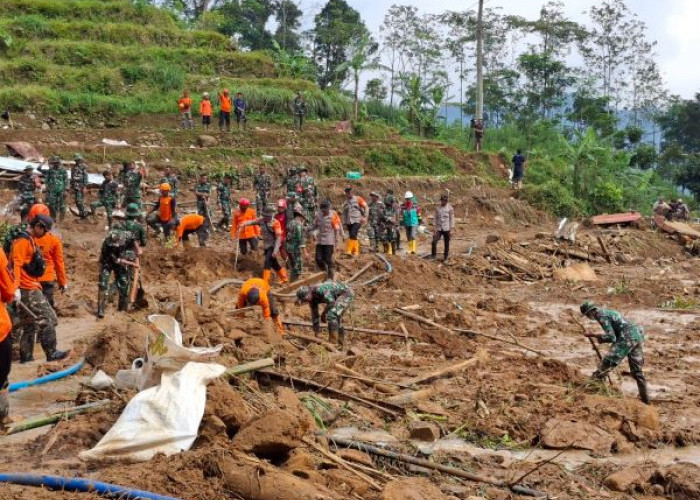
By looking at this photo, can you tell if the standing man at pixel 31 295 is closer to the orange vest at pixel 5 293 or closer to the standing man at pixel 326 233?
the orange vest at pixel 5 293

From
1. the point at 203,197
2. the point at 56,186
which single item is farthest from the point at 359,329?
the point at 56,186

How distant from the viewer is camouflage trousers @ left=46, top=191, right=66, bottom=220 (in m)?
19.2

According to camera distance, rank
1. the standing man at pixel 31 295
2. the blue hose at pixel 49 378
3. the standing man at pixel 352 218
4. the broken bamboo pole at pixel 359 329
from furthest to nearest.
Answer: the standing man at pixel 352 218 < the broken bamboo pole at pixel 359 329 < the standing man at pixel 31 295 < the blue hose at pixel 49 378

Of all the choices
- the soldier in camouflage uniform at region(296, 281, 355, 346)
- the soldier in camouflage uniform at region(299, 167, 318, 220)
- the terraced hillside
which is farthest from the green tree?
the soldier in camouflage uniform at region(296, 281, 355, 346)

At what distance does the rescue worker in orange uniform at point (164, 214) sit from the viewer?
18.0 metres

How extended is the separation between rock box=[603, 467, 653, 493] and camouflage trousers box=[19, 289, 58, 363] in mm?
6257

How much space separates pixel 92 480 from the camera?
5.41 m

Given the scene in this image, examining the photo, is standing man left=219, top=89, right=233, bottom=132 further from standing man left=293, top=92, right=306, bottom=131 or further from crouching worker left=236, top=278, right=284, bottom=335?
crouching worker left=236, top=278, right=284, bottom=335

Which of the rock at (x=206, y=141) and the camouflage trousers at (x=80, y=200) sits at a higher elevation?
the rock at (x=206, y=141)

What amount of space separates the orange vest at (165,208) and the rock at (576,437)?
458 inches

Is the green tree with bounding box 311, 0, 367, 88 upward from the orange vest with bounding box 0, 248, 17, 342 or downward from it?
upward

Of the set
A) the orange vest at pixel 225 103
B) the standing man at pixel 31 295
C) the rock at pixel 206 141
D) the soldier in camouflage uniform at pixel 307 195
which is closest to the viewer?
the standing man at pixel 31 295

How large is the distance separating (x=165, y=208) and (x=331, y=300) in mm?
8402

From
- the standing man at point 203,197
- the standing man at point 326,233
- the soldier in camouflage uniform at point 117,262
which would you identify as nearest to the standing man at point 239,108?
the standing man at point 203,197
